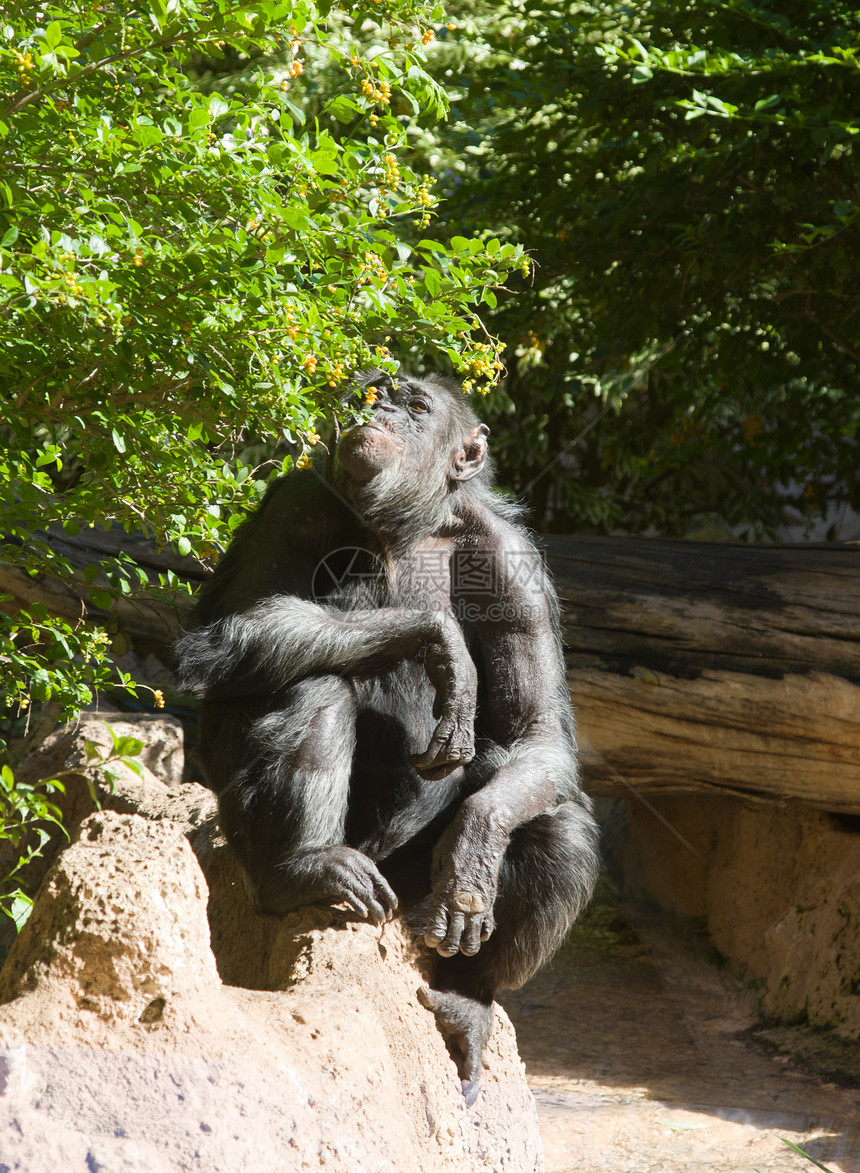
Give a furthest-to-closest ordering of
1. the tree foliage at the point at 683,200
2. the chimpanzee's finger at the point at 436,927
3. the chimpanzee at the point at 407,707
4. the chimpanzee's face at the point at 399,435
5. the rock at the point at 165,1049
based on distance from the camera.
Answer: the tree foliage at the point at 683,200
the chimpanzee's face at the point at 399,435
the chimpanzee at the point at 407,707
the chimpanzee's finger at the point at 436,927
the rock at the point at 165,1049

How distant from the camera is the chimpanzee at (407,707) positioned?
2582 millimetres

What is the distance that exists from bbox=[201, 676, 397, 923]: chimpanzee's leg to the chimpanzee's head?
475mm

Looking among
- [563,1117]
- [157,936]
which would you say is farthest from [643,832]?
[157,936]

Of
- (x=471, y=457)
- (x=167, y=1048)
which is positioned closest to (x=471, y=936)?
(x=167, y=1048)

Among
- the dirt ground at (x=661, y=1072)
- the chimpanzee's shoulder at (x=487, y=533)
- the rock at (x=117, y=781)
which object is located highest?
the chimpanzee's shoulder at (x=487, y=533)

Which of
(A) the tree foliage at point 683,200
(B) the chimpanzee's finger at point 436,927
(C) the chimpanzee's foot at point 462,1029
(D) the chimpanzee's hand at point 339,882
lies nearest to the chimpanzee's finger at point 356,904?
(D) the chimpanzee's hand at point 339,882

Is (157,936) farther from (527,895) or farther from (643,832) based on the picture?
(643,832)

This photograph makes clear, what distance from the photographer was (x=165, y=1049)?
171 cm

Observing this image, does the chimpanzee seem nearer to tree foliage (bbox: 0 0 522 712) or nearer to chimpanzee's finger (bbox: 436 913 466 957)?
chimpanzee's finger (bbox: 436 913 466 957)

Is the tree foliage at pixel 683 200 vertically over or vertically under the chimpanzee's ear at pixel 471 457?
over

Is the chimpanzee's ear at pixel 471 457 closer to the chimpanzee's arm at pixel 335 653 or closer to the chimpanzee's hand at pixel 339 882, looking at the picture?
the chimpanzee's arm at pixel 335 653

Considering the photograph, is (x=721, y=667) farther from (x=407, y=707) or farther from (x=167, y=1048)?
(x=167, y=1048)

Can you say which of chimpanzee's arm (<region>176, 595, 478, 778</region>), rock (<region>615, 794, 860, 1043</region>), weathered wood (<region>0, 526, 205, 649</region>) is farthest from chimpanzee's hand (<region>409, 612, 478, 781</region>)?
rock (<region>615, 794, 860, 1043</region>)

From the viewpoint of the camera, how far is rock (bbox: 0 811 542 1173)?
5.17 feet
